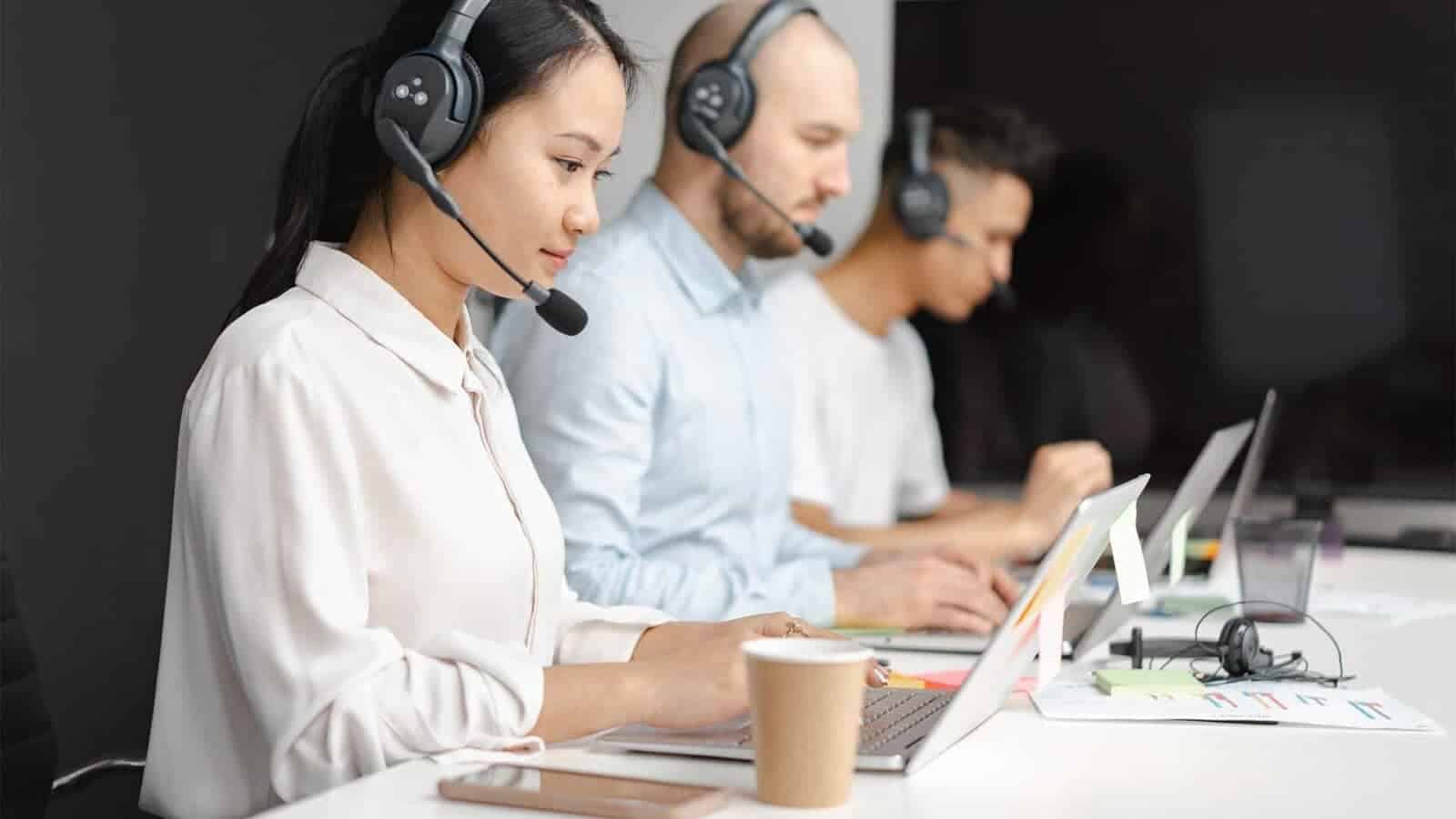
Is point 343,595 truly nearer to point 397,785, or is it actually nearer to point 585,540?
point 397,785

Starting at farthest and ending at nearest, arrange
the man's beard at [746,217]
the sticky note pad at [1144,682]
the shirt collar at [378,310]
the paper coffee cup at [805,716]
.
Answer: the man's beard at [746,217]
the sticky note pad at [1144,682]
the shirt collar at [378,310]
the paper coffee cup at [805,716]

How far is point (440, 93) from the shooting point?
1.20 meters

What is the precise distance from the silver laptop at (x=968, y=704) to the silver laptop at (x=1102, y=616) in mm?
307

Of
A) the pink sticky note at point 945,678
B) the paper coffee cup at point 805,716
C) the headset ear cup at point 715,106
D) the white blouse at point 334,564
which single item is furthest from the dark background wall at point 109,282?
the paper coffee cup at point 805,716

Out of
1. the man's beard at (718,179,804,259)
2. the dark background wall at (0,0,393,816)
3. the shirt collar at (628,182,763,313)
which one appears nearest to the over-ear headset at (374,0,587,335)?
the shirt collar at (628,182,763,313)

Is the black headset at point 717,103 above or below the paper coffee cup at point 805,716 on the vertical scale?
above

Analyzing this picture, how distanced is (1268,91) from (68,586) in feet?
6.90

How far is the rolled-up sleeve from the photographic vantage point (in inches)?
39.1

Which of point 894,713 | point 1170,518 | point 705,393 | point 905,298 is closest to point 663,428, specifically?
point 705,393

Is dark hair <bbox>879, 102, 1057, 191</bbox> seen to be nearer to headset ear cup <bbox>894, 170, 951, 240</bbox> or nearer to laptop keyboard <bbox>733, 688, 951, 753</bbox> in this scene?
headset ear cup <bbox>894, 170, 951, 240</bbox>

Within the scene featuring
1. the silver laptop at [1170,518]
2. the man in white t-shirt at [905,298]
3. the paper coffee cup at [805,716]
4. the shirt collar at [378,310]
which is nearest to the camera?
the paper coffee cup at [805,716]

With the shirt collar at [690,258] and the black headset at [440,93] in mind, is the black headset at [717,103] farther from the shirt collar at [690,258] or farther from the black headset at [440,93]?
the black headset at [440,93]

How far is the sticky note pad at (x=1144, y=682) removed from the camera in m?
1.28

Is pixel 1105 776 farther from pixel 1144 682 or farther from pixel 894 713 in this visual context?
pixel 1144 682
